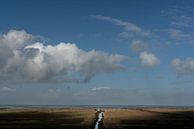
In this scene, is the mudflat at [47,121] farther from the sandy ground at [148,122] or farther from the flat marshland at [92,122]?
the sandy ground at [148,122]

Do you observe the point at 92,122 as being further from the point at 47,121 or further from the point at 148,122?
the point at 148,122

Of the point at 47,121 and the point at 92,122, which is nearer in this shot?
the point at 92,122

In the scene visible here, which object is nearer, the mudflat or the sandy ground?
the mudflat

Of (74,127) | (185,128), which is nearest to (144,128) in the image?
(185,128)

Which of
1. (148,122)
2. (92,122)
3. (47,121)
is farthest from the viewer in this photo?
(47,121)

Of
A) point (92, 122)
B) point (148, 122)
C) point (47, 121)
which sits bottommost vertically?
point (148, 122)

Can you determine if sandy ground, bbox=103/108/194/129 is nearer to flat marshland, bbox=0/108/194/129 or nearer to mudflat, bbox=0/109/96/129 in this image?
flat marshland, bbox=0/108/194/129

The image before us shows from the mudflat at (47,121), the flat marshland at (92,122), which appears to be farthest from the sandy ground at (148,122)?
the mudflat at (47,121)

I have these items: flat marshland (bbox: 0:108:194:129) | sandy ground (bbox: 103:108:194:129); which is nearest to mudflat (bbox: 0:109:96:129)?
flat marshland (bbox: 0:108:194:129)

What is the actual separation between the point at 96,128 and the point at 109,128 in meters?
1.93

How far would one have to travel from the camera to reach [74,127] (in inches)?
2323

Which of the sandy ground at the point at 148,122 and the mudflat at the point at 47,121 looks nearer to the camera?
the mudflat at the point at 47,121

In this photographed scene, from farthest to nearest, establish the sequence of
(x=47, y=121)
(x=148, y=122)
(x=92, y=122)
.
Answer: (x=47, y=121)
(x=92, y=122)
(x=148, y=122)

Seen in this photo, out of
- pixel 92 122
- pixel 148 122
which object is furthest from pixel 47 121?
pixel 148 122
